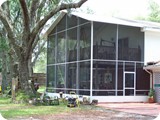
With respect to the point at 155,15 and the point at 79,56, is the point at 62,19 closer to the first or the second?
the point at 79,56

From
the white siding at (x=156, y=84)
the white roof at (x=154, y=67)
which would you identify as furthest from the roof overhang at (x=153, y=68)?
the white siding at (x=156, y=84)

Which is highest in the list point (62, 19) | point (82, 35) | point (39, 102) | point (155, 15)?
point (155, 15)

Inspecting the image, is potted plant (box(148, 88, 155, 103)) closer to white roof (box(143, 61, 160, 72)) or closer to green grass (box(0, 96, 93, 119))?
white roof (box(143, 61, 160, 72))

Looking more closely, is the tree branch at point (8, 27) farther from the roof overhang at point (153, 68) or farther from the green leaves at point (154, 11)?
the green leaves at point (154, 11)

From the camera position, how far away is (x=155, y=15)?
146 ft

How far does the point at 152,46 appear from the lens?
19.7 m

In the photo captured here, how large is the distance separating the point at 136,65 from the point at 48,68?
698cm

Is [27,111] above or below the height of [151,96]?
below

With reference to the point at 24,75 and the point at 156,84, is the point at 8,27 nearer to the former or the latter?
the point at 24,75

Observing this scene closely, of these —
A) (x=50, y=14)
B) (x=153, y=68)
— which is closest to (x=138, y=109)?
(x=153, y=68)

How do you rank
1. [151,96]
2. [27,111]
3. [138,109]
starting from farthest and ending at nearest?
[151,96] < [138,109] < [27,111]

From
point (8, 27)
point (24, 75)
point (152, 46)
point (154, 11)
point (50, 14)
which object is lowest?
point (24, 75)

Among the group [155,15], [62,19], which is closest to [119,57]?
[62,19]

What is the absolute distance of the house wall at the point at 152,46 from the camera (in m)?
19.4
